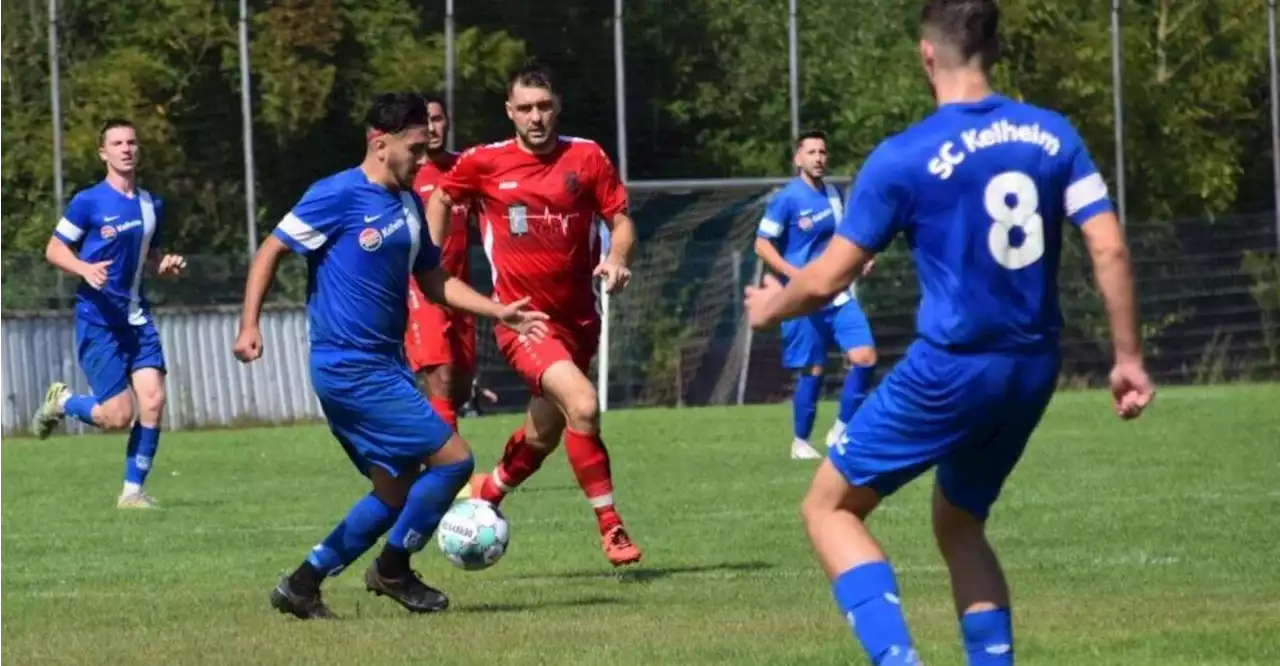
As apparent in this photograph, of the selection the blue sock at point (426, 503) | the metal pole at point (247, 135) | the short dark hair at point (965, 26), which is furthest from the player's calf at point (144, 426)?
the metal pole at point (247, 135)

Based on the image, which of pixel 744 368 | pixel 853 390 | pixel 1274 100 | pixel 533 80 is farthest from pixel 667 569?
pixel 1274 100

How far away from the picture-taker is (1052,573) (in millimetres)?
9820

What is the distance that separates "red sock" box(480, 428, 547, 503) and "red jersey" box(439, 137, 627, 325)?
0.61 m

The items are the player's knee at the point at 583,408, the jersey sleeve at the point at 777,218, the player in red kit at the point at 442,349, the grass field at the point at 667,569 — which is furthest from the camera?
the jersey sleeve at the point at 777,218

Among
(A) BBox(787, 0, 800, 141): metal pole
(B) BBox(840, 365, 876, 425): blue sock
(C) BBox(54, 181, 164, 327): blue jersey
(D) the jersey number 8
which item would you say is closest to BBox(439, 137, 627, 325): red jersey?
(C) BBox(54, 181, 164, 327): blue jersey

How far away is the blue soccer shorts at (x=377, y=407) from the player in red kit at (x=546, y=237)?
4.97ft

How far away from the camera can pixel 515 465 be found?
11289mm

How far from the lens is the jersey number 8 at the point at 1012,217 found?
6113 millimetres

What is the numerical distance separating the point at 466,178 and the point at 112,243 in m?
4.04

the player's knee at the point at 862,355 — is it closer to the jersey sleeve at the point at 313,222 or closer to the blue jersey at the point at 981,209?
the jersey sleeve at the point at 313,222

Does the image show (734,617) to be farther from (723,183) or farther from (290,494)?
(723,183)

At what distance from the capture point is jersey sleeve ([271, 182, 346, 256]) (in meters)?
9.13

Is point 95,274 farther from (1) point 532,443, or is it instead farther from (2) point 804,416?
(2) point 804,416

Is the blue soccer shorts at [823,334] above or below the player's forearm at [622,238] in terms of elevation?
below
